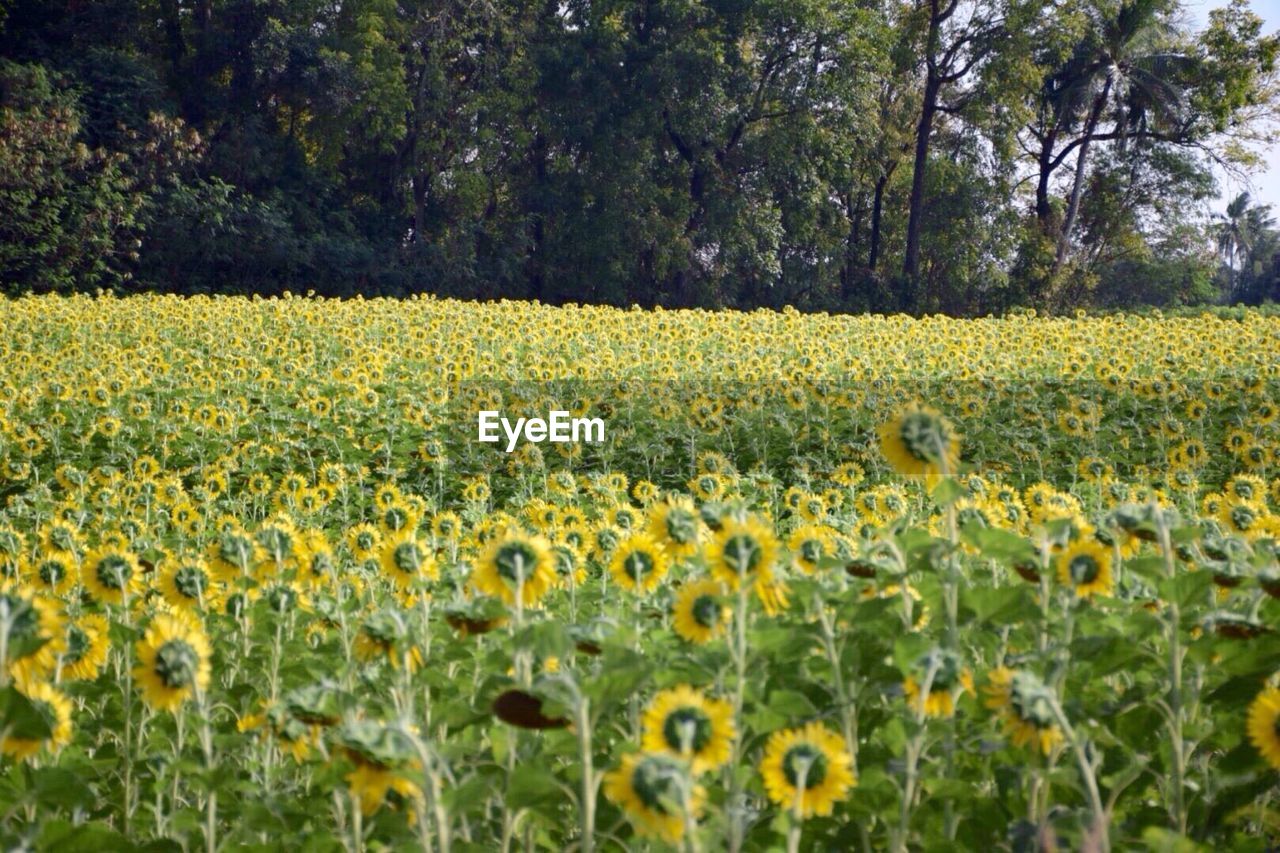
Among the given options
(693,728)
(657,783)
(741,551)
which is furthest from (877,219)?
(657,783)

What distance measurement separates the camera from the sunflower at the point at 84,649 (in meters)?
2.23

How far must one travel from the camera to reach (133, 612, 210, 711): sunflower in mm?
1909

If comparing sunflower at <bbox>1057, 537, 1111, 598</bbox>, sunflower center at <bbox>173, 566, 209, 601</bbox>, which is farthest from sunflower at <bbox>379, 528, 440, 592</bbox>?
sunflower at <bbox>1057, 537, 1111, 598</bbox>

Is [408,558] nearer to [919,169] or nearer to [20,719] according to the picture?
[20,719]

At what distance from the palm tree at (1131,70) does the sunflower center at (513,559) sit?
27.5 metres

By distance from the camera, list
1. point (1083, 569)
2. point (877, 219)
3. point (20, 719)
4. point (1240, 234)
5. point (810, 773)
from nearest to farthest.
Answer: point (810, 773) < point (20, 719) < point (1083, 569) < point (877, 219) < point (1240, 234)

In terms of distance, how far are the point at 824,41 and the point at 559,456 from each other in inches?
708

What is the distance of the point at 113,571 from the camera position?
2.69 meters

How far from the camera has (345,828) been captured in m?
2.16

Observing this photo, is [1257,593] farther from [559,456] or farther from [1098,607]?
[559,456]

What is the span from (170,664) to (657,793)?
95 centimetres

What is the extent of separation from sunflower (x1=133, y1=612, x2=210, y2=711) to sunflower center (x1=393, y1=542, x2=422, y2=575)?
45cm

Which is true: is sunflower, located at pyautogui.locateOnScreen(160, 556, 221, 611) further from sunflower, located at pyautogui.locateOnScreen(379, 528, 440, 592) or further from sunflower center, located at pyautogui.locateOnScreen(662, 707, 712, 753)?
sunflower center, located at pyautogui.locateOnScreen(662, 707, 712, 753)

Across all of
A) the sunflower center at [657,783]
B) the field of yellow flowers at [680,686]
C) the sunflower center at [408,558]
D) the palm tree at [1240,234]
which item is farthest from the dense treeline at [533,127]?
the palm tree at [1240,234]
